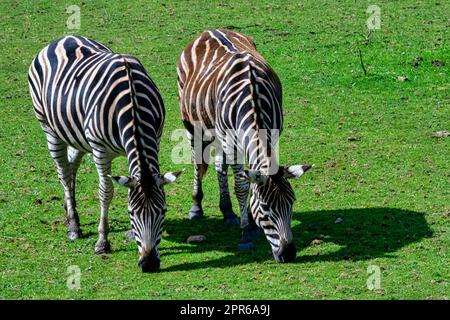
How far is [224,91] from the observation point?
1257cm

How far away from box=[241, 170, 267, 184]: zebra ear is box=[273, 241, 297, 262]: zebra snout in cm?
77

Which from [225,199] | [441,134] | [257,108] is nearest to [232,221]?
[225,199]

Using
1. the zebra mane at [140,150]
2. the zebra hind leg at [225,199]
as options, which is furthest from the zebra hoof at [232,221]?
the zebra mane at [140,150]

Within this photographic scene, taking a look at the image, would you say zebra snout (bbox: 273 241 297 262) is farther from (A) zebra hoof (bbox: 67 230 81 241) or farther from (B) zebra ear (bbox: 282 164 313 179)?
(A) zebra hoof (bbox: 67 230 81 241)

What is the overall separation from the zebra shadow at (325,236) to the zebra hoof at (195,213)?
9cm

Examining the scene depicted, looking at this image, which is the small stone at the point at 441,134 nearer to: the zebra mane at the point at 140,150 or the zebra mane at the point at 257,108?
the zebra mane at the point at 257,108

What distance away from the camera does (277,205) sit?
1155 cm

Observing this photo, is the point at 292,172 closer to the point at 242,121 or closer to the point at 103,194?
the point at 242,121

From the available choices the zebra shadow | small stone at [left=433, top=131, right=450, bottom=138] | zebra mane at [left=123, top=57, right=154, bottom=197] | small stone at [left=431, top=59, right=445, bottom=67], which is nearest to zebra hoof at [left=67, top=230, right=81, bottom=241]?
the zebra shadow

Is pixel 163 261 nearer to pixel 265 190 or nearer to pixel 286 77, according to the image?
pixel 265 190

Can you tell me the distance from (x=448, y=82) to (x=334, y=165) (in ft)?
15.3

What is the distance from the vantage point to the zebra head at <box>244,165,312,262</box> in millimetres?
11555

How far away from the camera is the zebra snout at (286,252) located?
11.7m
